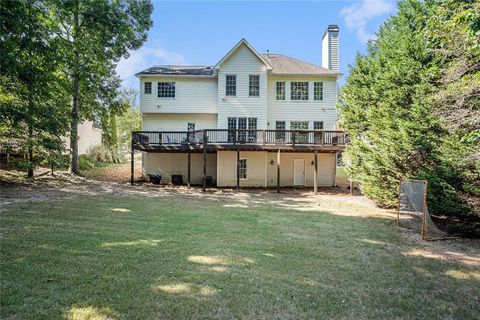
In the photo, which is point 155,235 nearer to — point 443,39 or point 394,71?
point 443,39

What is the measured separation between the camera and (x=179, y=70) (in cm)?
1991

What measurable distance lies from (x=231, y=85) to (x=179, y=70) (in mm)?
4249

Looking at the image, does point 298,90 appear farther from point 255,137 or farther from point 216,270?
point 216,270

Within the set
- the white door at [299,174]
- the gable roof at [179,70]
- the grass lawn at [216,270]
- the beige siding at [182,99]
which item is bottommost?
the grass lawn at [216,270]

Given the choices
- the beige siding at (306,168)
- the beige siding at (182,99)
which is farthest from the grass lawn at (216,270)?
the beige siding at (182,99)

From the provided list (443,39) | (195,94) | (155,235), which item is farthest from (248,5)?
(155,235)

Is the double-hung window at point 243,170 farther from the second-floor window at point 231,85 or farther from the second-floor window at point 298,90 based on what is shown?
the second-floor window at point 298,90

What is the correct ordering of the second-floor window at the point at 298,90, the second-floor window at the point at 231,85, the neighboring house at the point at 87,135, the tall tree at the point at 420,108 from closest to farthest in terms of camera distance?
the tall tree at the point at 420,108 < the second-floor window at the point at 231,85 < the second-floor window at the point at 298,90 < the neighboring house at the point at 87,135

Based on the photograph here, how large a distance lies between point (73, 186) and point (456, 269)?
16.1 metres

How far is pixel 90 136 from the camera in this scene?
98.1ft

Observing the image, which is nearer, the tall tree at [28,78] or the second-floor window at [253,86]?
the tall tree at [28,78]

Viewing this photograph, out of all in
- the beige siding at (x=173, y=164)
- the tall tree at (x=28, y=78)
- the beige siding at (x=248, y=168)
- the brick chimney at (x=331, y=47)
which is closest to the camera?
the tall tree at (x=28, y=78)

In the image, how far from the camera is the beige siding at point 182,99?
19.1 metres

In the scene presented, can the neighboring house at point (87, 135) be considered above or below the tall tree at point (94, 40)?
below
